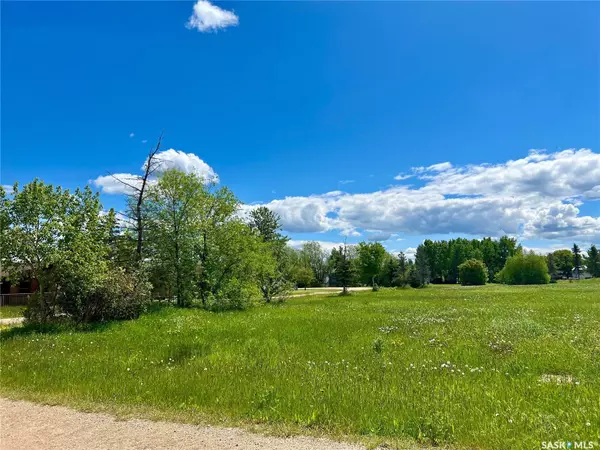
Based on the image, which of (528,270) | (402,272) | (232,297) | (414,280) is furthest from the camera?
(528,270)

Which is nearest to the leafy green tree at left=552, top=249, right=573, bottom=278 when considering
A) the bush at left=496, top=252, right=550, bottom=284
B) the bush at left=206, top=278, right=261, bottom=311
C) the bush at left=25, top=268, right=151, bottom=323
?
the bush at left=496, top=252, right=550, bottom=284

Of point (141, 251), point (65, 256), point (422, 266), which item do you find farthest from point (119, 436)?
point (422, 266)

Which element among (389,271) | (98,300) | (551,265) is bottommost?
(98,300)

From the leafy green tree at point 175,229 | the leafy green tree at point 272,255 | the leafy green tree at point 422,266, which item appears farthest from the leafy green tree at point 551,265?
the leafy green tree at point 175,229

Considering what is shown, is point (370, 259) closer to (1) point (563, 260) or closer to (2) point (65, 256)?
(2) point (65, 256)

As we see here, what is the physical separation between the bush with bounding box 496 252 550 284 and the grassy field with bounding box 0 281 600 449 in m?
97.8

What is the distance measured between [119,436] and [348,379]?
4411 mm

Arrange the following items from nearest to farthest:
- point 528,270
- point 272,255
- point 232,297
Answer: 1. point 232,297
2. point 272,255
3. point 528,270

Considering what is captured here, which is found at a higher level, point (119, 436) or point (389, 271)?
point (389, 271)

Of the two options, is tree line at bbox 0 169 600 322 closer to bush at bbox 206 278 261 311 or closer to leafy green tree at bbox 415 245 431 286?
bush at bbox 206 278 261 311

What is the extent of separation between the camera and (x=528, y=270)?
327 feet

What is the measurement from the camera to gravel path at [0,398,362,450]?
5316 millimetres

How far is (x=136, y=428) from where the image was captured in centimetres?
596

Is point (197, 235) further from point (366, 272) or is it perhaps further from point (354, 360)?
point (366, 272)
